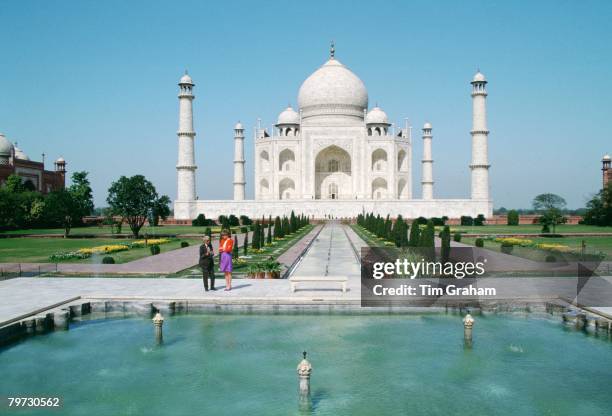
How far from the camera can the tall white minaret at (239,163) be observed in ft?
138

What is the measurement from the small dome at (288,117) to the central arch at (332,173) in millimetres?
3811

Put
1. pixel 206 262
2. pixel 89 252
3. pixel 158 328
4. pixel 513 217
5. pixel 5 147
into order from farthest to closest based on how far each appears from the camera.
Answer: pixel 5 147, pixel 513 217, pixel 89 252, pixel 206 262, pixel 158 328

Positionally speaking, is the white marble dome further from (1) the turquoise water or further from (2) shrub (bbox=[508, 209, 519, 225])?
(1) the turquoise water

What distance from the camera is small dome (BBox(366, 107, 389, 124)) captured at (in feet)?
142

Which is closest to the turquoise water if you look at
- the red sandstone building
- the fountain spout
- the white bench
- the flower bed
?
the fountain spout

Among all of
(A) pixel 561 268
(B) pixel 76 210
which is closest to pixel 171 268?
(A) pixel 561 268

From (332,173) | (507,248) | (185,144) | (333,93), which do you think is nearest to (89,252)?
(507,248)

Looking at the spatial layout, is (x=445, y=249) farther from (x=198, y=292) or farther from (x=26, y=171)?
(x=26, y=171)

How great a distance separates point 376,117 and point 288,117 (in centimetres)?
729

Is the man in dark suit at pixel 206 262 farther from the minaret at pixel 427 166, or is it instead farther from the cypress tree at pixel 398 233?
the minaret at pixel 427 166

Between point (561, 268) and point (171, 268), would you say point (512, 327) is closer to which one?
point (561, 268)

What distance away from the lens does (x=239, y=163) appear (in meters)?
42.2

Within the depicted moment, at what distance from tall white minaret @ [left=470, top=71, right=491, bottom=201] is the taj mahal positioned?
0.22ft

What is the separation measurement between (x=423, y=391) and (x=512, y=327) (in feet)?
8.44
